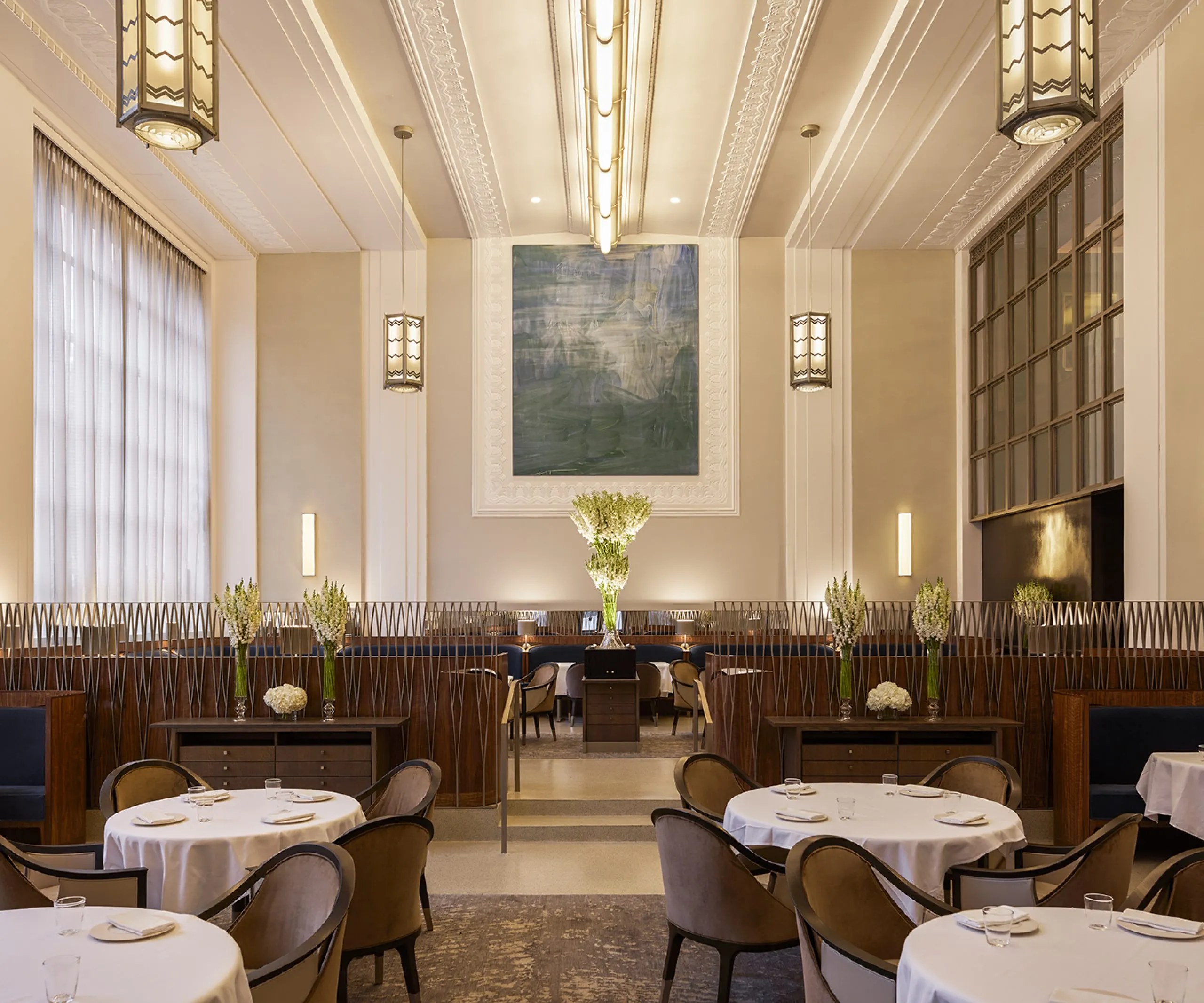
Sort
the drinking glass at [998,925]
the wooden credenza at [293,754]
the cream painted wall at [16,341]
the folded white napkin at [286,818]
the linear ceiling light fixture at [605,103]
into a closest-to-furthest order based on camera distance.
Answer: the drinking glass at [998,925]
the folded white napkin at [286,818]
the wooden credenza at [293,754]
the linear ceiling light fixture at [605,103]
the cream painted wall at [16,341]

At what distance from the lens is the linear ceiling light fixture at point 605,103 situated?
729 centimetres

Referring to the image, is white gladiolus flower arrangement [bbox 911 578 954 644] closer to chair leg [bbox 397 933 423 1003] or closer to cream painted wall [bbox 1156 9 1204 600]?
cream painted wall [bbox 1156 9 1204 600]

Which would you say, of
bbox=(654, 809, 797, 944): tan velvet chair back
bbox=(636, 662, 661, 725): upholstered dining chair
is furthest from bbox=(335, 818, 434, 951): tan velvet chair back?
bbox=(636, 662, 661, 725): upholstered dining chair

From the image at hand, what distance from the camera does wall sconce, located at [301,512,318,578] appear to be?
39.9ft

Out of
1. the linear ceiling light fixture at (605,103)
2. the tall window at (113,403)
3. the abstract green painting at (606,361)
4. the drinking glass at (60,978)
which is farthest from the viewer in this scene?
the abstract green painting at (606,361)

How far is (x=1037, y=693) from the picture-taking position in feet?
21.5

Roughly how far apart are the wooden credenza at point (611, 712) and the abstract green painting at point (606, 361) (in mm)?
4120

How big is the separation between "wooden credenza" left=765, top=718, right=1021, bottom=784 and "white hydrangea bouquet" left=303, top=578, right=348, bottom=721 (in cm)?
275

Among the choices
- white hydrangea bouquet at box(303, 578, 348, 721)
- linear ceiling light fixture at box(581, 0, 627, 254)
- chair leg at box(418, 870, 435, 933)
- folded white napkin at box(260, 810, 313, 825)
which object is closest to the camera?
folded white napkin at box(260, 810, 313, 825)

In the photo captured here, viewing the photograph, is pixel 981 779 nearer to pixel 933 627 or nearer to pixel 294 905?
pixel 933 627

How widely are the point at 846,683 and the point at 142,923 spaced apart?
4.59m

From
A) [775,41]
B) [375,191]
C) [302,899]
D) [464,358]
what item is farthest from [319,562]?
[302,899]

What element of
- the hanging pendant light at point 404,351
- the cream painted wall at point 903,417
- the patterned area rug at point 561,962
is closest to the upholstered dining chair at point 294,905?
the patterned area rug at point 561,962

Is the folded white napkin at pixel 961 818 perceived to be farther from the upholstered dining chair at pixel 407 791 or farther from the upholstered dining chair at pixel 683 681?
the upholstered dining chair at pixel 683 681
